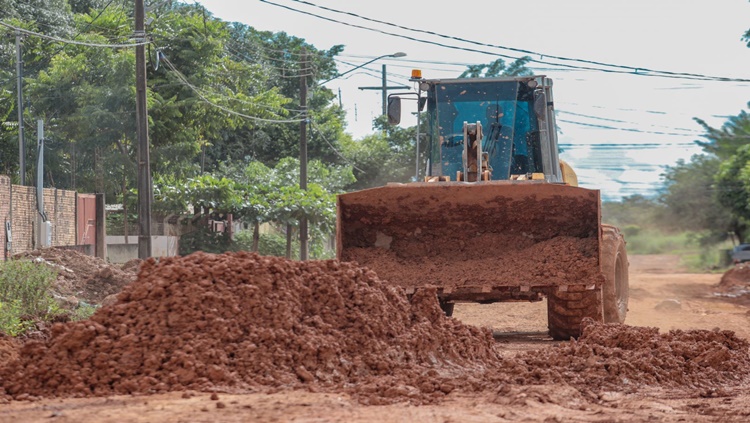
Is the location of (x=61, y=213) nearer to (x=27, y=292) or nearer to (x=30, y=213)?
(x=30, y=213)

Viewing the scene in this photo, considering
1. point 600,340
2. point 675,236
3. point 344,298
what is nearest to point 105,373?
point 344,298

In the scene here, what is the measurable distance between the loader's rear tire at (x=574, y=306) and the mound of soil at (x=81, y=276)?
7120mm

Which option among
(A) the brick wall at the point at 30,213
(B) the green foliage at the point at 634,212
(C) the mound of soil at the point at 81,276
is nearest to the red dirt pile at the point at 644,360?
(C) the mound of soil at the point at 81,276

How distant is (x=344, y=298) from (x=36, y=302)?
227 inches

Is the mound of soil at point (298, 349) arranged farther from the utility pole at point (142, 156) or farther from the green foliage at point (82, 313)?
the utility pole at point (142, 156)

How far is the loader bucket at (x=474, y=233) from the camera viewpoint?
11977 mm

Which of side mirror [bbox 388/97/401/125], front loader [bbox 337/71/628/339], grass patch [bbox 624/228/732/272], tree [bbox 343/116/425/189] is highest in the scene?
tree [bbox 343/116/425/189]

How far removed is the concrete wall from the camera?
27277 millimetres

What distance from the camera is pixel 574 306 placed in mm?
12188

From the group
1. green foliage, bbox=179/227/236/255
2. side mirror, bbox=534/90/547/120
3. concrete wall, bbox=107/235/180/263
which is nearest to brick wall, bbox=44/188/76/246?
concrete wall, bbox=107/235/180/263

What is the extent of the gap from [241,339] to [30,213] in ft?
47.9

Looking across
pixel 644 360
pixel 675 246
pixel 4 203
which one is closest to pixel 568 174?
pixel 644 360

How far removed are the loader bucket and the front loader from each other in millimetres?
12

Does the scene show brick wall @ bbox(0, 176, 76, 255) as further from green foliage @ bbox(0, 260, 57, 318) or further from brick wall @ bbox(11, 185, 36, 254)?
green foliage @ bbox(0, 260, 57, 318)
